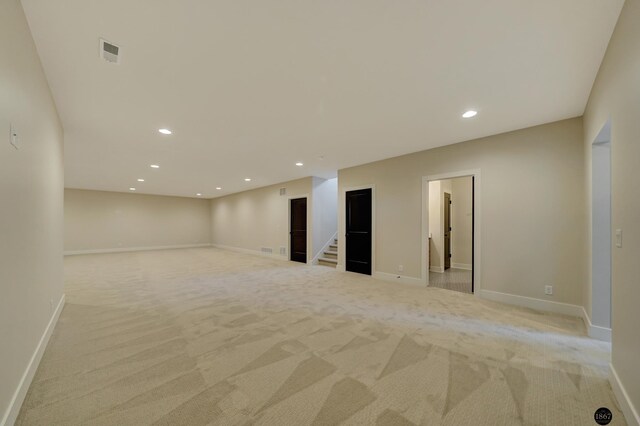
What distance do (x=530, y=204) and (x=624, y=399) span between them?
259 cm

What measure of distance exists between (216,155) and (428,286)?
487cm

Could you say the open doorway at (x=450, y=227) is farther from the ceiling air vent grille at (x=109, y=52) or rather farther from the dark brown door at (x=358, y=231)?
the ceiling air vent grille at (x=109, y=52)

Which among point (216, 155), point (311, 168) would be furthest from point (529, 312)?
point (216, 155)

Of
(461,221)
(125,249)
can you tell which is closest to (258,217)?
(125,249)

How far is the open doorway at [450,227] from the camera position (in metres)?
6.26

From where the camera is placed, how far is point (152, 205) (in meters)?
11.1

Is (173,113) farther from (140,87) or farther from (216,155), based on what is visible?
(216,155)

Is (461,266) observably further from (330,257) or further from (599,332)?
(599,332)

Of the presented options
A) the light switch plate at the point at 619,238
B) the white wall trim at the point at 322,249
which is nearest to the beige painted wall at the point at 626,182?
the light switch plate at the point at 619,238

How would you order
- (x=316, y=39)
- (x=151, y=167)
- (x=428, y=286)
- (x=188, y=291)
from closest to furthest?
1. (x=316, y=39)
2. (x=188, y=291)
3. (x=428, y=286)
4. (x=151, y=167)

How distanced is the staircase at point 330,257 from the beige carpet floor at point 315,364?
309 cm

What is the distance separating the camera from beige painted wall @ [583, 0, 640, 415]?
1.46 meters

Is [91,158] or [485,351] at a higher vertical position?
[91,158]

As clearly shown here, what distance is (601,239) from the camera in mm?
2609
